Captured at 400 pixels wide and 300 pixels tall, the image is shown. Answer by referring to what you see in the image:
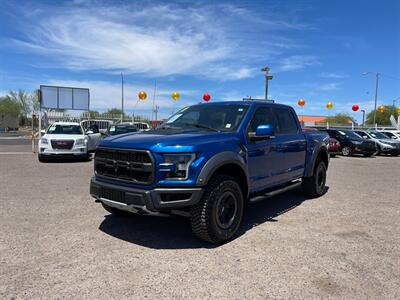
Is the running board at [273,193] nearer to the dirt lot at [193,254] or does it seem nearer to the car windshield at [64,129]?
the dirt lot at [193,254]

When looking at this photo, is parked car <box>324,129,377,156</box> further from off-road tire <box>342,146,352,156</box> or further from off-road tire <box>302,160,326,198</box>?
off-road tire <box>302,160,326,198</box>

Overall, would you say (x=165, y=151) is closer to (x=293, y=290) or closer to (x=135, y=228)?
(x=135, y=228)

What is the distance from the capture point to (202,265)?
4020mm

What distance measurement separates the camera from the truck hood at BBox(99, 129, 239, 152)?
14.0 feet

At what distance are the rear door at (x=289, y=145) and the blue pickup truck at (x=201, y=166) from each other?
1.4 inches

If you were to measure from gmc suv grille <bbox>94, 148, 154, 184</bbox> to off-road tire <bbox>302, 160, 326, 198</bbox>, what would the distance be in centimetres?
445

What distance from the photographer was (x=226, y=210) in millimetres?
4855

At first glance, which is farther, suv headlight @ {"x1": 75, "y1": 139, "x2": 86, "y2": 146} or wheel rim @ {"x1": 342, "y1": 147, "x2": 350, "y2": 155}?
wheel rim @ {"x1": 342, "y1": 147, "x2": 350, "y2": 155}

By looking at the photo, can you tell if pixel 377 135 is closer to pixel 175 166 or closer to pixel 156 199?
pixel 175 166

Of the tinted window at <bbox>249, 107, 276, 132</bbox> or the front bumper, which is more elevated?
the tinted window at <bbox>249, 107, 276, 132</bbox>

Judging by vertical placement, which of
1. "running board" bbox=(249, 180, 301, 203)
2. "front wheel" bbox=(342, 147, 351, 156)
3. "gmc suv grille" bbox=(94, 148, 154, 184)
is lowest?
"front wheel" bbox=(342, 147, 351, 156)

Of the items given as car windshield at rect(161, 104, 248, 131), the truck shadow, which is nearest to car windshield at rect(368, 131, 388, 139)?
the truck shadow

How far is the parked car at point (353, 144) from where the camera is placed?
65.4 ft

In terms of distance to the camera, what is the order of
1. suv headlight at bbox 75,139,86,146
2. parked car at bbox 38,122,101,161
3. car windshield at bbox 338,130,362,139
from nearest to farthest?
1. parked car at bbox 38,122,101,161
2. suv headlight at bbox 75,139,86,146
3. car windshield at bbox 338,130,362,139
